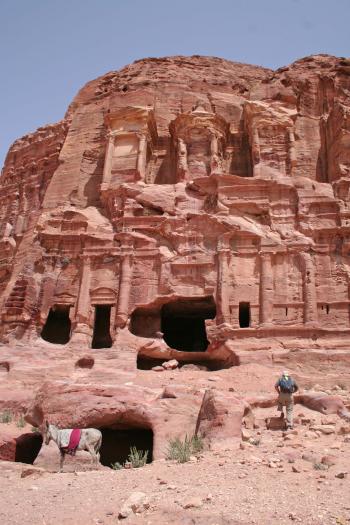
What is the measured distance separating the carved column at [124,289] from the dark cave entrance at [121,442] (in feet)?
28.2

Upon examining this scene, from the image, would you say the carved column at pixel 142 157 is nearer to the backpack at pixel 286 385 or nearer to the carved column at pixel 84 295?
the carved column at pixel 84 295

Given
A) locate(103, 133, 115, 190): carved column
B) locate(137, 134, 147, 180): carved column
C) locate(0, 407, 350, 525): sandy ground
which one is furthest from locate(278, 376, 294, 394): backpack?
locate(103, 133, 115, 190): carved column

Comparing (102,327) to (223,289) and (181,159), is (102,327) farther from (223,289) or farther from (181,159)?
(181,159)

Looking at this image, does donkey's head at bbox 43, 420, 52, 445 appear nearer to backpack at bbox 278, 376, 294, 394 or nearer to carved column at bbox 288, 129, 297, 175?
backpack at bbox 278, 376, 294, 394

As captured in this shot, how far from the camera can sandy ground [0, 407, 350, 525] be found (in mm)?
7855

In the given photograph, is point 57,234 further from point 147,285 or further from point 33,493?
point 33,493

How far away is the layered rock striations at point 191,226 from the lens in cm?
2378

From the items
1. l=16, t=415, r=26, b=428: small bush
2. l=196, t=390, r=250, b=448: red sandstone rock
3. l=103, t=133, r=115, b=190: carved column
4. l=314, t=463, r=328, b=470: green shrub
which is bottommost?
l=16, t=415, r=26, b=428: small bush

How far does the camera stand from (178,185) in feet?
90.1

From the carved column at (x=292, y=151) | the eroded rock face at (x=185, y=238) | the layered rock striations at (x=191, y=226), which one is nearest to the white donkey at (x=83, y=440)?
the eroded rock face at (x=185, y=238)

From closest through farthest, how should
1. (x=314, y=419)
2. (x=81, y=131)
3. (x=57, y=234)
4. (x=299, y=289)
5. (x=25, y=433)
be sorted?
(x=314, y=419) → (x=25, y=433) → (x=299, y=289) → (x=57, y=234) → (x=81, y=131)

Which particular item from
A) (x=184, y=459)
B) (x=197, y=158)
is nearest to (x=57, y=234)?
(x=197, y=158)

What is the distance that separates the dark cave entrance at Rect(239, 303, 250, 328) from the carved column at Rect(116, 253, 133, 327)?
5.27 m

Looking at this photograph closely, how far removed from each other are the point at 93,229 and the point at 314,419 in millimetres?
16301
